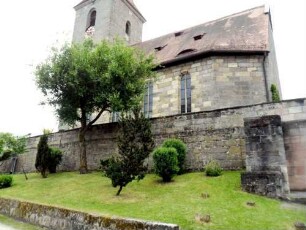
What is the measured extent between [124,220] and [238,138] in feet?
24.7

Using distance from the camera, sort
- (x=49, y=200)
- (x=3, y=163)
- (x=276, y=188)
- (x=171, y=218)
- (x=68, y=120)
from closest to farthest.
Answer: (x=171, y=218), (x=276, y=188), (x=49, y=200), (x=68, y=120), (x=3, y=163)

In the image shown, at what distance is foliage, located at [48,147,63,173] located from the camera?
1686cm

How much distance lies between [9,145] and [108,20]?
1668 cm

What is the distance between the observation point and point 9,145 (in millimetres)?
19062

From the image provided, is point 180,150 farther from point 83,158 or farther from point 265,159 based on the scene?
point 83,158

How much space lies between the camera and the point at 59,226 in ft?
25.0

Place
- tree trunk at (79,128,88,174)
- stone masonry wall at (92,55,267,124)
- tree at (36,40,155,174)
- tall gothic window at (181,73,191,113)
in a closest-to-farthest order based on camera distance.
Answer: tree at (36,40,155,174), tree trunk at (79,128,88,174), stone masonry wall at (92,55,267,124), tall gothic window at (181,73,191,113)

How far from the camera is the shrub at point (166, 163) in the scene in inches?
442

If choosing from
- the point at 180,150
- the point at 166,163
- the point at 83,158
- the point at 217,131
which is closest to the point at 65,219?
the point at 166,163

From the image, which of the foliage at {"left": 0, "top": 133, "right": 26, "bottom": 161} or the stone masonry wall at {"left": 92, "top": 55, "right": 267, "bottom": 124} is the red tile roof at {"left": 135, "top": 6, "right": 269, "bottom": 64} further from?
the foliage at {"left": 0, "top": 133, "right": 26, "bottom": 161}

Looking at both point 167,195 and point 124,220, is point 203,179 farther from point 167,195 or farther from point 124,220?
point 124,220

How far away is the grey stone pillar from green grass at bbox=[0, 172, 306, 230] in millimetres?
475

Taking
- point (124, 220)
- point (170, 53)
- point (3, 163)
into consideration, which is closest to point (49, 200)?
point (124, 220)

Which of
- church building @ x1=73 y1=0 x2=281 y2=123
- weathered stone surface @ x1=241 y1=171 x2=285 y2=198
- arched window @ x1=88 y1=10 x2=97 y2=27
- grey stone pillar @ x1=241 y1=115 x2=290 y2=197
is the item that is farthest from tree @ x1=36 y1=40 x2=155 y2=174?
arched window @ x1=88 y1=10 x2=97 y2=27
